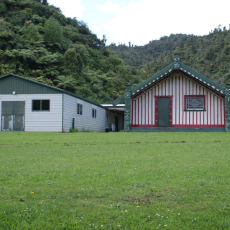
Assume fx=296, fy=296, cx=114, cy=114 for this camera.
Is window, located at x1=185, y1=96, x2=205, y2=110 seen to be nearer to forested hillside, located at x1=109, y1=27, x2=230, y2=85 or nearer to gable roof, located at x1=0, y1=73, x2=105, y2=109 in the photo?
gable roof, located at x1=0, y1=73, x2=105, y2=109

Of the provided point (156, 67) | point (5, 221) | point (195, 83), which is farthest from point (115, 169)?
point (156, 67)

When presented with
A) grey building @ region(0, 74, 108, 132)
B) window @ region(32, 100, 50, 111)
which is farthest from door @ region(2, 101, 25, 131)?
window @ region(32, 100, 50, 111)

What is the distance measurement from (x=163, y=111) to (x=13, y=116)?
37.5ft

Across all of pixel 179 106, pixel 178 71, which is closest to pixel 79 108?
pixel 179 106

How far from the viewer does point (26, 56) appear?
133 feet

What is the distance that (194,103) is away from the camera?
2198 cm

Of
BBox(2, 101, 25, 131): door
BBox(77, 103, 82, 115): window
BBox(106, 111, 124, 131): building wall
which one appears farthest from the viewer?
BBox(106, 111, 124, 131): building wall

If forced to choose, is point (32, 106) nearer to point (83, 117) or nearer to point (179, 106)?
point (83, 117)

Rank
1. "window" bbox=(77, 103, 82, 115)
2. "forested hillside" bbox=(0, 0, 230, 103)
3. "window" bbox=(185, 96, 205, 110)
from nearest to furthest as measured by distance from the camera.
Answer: "window" bbox=(185, 96, 205, 110) → "window" bbox=(77, 103, 82, 115) → "forested hillside" bbox=(0, 0, 230, 103)

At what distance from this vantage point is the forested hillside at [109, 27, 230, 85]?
218 feet

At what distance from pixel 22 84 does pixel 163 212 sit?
2092 centimetres

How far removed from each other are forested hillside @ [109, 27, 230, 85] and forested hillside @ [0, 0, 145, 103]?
1450 cm

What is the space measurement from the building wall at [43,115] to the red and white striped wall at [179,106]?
220 inches

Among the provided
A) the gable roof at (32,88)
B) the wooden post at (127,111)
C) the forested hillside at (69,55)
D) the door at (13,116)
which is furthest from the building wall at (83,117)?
the forested hillside at (69,55)
